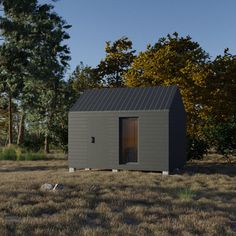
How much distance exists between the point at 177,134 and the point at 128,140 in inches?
73.0

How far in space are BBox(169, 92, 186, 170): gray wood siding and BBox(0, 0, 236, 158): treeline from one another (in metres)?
3.39

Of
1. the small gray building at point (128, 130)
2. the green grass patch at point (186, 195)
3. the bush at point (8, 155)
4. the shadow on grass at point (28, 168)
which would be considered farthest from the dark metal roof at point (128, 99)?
the bush at point (8, 155)

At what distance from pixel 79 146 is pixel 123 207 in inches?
314

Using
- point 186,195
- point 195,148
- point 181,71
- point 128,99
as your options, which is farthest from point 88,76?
point 186,195

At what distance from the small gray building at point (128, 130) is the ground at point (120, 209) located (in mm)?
2648

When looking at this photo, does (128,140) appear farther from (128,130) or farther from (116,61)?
(116,61)

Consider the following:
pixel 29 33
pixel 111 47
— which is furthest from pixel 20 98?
pixel 111 47

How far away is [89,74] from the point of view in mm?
32000

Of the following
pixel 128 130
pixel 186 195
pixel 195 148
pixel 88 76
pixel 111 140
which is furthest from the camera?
pixel 88 76

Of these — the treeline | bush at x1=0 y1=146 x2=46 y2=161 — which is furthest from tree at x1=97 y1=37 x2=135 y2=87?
bush at x1=0 y1=146 x2=46 y2=161

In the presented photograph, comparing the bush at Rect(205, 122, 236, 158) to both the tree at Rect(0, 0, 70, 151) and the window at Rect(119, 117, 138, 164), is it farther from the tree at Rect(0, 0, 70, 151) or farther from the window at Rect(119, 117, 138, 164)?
the tree at Rect(0, 0, 70, 151)

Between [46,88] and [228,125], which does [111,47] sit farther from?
[228,125]

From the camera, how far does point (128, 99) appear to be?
15977mm

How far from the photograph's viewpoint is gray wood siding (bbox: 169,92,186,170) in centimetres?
1521
